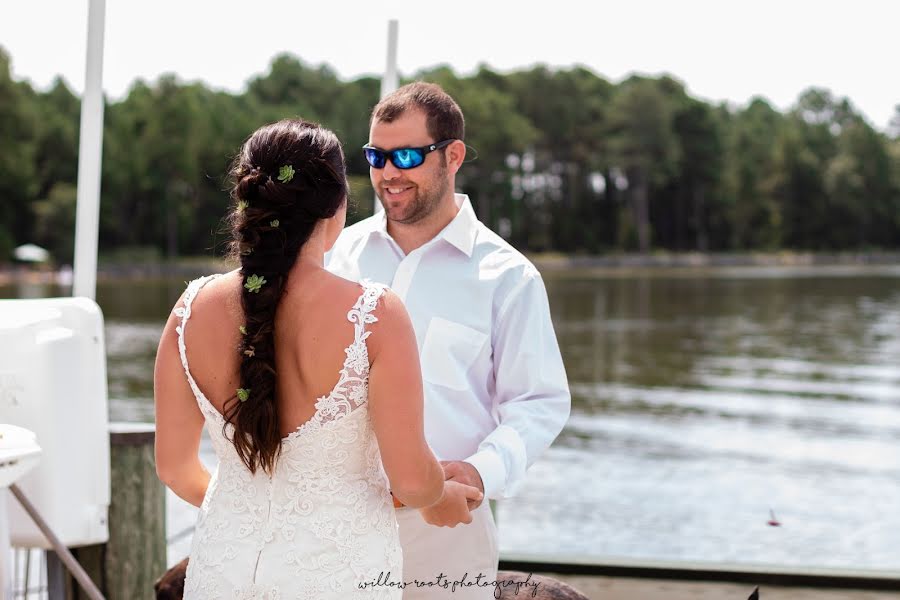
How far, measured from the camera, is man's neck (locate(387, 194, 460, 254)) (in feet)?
7.88

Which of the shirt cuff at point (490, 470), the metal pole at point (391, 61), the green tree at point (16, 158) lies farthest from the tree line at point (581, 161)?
the shirt cuff at point (490, 470)

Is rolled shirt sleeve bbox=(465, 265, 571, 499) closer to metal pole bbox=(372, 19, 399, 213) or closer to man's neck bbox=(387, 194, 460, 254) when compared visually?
man's neck bbox=(387, 194, 460, 254)

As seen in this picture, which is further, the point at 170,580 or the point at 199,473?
the point at 170,580

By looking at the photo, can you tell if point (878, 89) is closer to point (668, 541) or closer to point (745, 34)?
point (745, 34)

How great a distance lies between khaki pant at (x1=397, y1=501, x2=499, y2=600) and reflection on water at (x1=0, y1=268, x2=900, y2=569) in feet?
6.53

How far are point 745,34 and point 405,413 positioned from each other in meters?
80.3

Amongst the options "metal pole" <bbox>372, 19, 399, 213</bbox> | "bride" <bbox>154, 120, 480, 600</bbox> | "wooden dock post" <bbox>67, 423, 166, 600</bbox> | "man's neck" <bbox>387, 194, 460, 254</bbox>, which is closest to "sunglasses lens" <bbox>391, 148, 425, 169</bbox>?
"man's neck" <bbox>387, 194, 460, 254</bbox>

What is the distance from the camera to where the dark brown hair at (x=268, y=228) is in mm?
1610

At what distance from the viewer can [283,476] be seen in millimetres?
1689

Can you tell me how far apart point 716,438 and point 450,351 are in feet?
39.6

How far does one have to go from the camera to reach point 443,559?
2.23 m

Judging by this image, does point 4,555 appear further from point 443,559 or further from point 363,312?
point 363,312

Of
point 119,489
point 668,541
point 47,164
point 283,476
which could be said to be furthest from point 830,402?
point 47,164

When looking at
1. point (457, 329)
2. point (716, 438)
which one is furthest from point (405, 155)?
point (716, 438)
